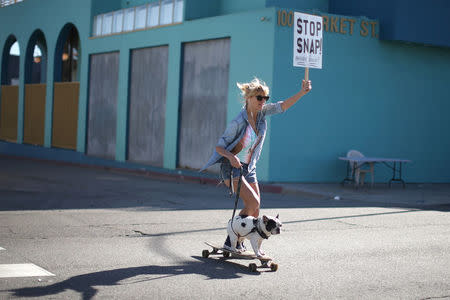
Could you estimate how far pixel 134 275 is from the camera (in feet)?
21.3

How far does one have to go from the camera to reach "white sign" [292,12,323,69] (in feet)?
31.5

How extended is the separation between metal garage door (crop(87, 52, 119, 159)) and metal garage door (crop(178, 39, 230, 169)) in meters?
4.88

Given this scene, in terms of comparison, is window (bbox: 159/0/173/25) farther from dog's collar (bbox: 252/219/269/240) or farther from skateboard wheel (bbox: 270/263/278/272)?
skateboard wheel (bbox: 270/263/278/272)

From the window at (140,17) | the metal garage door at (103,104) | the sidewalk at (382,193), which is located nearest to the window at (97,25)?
the window at (140,17)

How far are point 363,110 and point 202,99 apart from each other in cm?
516

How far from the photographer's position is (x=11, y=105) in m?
34.8

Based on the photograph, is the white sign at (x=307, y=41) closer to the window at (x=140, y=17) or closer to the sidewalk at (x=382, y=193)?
the sidewalk at (x=382, y=193)

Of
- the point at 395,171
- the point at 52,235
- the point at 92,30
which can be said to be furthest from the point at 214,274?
the point at 92,30

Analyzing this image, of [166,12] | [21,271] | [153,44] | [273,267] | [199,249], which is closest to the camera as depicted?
[21,271]

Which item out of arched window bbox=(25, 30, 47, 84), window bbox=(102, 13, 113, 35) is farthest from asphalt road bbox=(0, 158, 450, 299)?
arched window bbox=(25, 30, 47, 84)

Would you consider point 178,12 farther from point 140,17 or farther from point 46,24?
point 46,24

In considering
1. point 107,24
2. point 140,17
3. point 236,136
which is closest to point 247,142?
point 236,136

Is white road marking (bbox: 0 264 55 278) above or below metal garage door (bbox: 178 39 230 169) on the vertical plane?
below

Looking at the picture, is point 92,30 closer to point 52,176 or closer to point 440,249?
point 52,176
